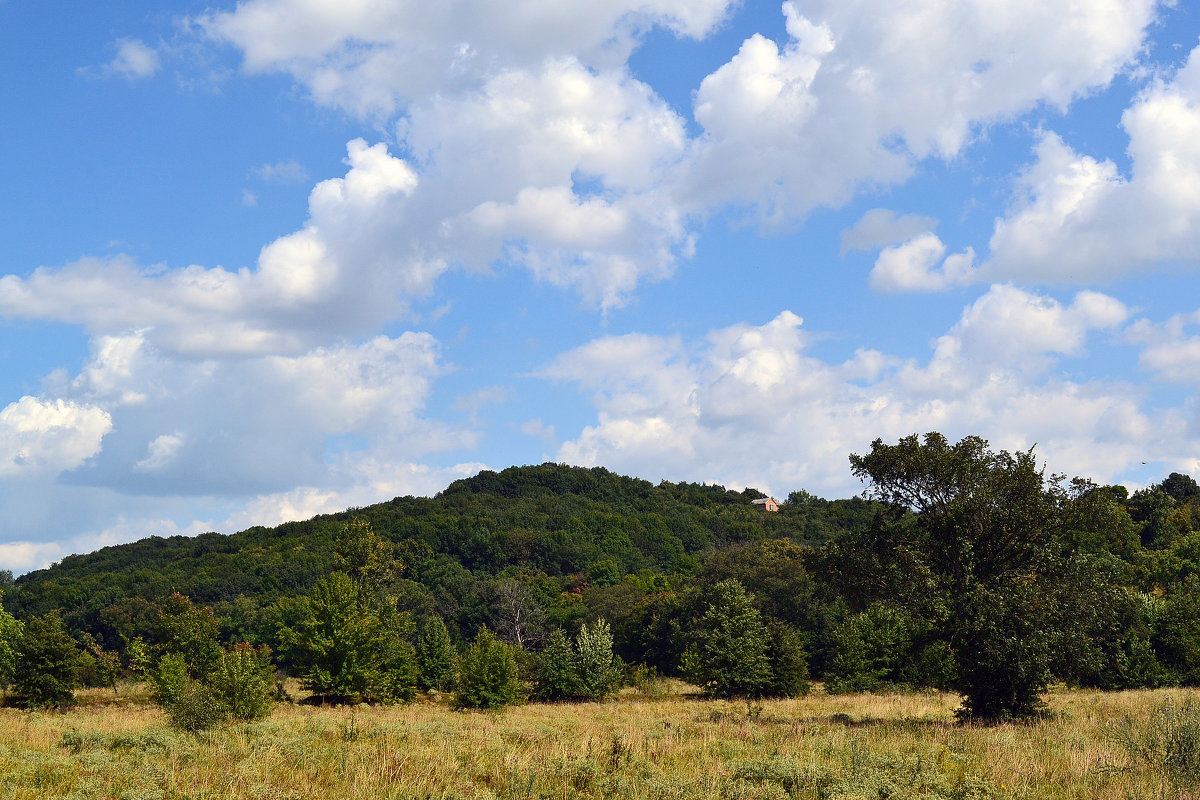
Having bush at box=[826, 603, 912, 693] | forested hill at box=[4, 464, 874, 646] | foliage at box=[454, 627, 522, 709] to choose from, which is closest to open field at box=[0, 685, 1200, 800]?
foliage at box=[454, 627, 522, 709]

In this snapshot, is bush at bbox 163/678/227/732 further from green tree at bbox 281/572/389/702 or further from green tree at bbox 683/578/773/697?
green tree at bbox 683/578/773/697

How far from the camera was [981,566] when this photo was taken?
24.7 metres

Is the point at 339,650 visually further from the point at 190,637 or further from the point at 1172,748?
the point at 1172,748

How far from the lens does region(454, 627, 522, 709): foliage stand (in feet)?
133

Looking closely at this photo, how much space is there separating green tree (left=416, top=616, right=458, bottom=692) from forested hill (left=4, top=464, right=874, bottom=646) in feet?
180

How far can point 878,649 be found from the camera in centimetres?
5450

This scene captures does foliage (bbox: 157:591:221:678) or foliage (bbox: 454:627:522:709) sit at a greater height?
foliage (bbox: 157:591:221:678)

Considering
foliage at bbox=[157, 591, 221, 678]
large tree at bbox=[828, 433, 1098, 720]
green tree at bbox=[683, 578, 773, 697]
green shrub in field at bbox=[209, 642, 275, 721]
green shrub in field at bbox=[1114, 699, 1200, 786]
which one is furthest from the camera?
foliage at bbox=[157, 591, 221, 678]

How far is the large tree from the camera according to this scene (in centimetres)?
2261

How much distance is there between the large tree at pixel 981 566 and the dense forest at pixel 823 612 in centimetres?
6

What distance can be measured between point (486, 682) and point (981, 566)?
86.0 ft

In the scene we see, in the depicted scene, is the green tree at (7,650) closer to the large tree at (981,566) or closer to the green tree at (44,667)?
the green tree at (44,667)

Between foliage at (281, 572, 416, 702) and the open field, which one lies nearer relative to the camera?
the open field

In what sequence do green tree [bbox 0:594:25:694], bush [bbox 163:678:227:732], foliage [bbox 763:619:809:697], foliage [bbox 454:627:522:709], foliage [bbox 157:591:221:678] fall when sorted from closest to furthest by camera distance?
bush [bbox 163:678:227:732], foliage [bbox 454:627:522:709], green tree [bbox 0:594:25:694], foliage [bbox 763:619:809:697], foliage [bbox 157:591:221:678]
